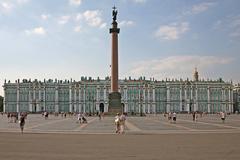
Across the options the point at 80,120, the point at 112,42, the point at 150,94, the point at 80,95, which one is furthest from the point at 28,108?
the point at 80,120

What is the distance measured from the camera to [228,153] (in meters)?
12.7

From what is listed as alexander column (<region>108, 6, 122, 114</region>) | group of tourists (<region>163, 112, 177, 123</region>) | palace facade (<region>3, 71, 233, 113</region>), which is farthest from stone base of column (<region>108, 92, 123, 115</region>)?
palace facade (<region>3, 71, 233, 113</region>)

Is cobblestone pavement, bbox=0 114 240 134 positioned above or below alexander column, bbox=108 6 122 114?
below

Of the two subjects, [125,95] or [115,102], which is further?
[125,95]

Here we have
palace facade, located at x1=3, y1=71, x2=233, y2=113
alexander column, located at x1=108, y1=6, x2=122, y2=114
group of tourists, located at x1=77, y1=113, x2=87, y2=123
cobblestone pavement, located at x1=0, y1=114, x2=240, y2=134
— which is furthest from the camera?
palace facade, located at x1=3, y1=71, x2=233, y2=113

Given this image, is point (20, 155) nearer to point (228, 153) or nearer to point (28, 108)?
point (228, 153)

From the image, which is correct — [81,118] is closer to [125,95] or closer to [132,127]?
[132,127]

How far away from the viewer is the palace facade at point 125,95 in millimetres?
144625

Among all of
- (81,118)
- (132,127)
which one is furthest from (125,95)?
(132,127)

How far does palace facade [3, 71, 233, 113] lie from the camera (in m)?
145

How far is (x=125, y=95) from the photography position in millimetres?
145375

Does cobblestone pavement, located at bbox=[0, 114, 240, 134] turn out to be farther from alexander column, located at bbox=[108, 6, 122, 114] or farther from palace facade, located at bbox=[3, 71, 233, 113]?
palace facade, located at bbox=[3, 71, 233, 113]

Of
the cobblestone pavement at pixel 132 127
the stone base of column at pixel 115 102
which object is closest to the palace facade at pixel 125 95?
the stone base of column at pixel 115 102

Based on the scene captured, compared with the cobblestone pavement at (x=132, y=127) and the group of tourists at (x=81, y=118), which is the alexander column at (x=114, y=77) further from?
the cobblestone pavement at (x=132, y=127)
